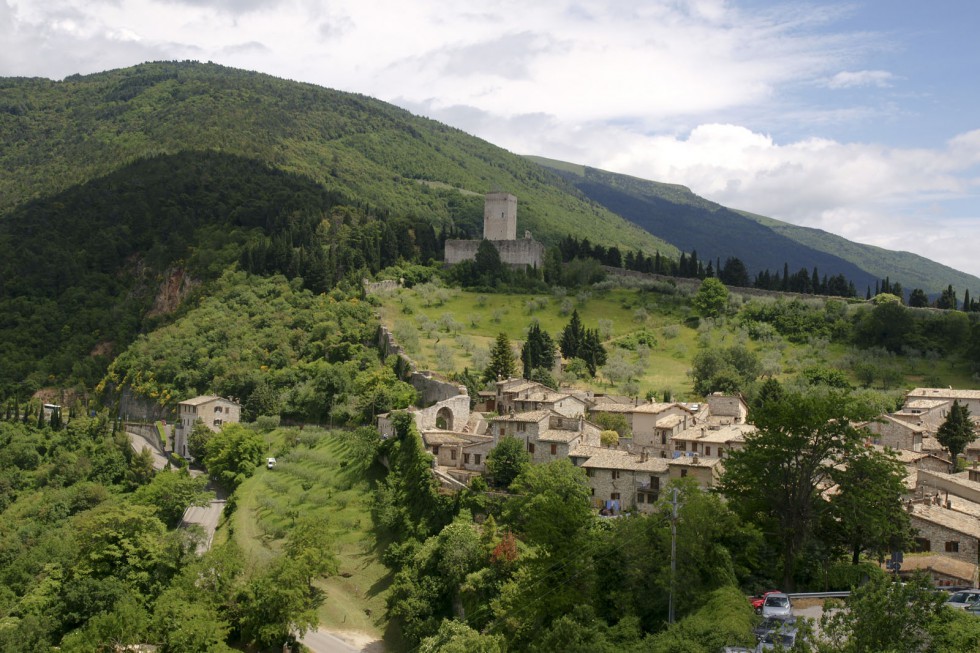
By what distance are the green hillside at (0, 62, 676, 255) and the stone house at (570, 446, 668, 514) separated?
100 meters

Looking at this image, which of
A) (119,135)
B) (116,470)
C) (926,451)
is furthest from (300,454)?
(119,135)

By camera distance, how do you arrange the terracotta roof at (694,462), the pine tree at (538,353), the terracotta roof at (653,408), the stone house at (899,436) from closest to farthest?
the terracotta roof at (694,462) < the stone house at (899,436) < the terracotta roof at (653,408) < the pine tree at (538,353)

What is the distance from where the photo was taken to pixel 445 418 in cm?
5525

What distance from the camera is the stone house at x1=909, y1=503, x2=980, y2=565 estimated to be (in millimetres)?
35094

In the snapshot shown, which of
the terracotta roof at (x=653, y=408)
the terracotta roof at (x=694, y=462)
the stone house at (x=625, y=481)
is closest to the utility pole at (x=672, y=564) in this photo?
the stone house at (x=625, y=481)

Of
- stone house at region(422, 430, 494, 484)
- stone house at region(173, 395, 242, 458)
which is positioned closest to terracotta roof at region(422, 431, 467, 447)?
stone house at region(422, 430, 494, 484)

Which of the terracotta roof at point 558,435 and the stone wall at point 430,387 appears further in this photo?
the stone wall at point 430,387

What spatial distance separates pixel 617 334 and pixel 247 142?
8059 centimetres

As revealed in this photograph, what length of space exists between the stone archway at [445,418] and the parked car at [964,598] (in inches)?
1219

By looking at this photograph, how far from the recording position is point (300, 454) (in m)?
61.6

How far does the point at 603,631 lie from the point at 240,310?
64778 mm

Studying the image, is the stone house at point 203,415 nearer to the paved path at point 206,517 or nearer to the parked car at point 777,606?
the paved path at point 206,517

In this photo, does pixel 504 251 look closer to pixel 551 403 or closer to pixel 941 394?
pixel 941 394

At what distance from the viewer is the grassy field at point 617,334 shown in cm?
7412
